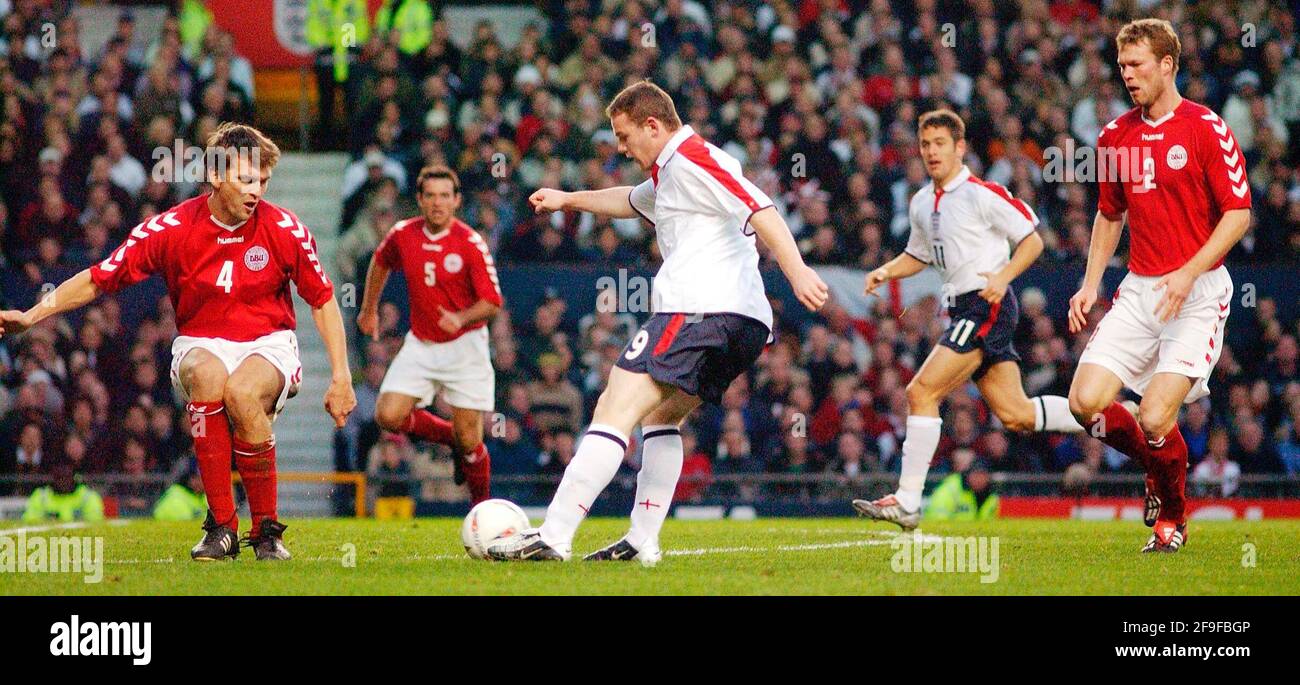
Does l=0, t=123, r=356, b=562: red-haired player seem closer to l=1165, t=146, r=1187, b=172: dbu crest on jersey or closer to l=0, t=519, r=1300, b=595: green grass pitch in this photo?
l=0, t=519, r=1300, b=595: green grass pitch

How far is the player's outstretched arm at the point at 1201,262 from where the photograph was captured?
307 inches

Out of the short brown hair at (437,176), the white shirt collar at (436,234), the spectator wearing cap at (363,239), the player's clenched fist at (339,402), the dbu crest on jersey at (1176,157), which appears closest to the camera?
the player's clenched fist at (339,402)

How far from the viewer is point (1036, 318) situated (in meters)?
15.2

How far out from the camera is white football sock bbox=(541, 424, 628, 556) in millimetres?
7051

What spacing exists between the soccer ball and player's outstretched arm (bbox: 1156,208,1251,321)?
3.15 meters

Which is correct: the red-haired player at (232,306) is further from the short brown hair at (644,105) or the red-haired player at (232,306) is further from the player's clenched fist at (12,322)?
the short brown hair at (644,105)

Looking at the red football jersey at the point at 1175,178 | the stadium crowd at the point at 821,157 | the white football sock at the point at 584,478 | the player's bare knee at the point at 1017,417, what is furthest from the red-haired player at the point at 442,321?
the red football jersey at the point at 1175,178

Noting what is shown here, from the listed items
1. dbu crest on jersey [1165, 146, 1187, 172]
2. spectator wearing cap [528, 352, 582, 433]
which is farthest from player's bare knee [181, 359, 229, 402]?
spectator wearing cap [528, 352, 582, 433]

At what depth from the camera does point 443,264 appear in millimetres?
11297

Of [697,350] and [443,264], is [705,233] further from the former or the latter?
[443,264]

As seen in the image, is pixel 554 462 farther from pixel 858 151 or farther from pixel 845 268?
pixel 858 151

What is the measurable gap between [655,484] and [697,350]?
30.0 inches

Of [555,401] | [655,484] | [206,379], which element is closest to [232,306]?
[206,379]

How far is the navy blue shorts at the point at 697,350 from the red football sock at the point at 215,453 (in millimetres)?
2020
